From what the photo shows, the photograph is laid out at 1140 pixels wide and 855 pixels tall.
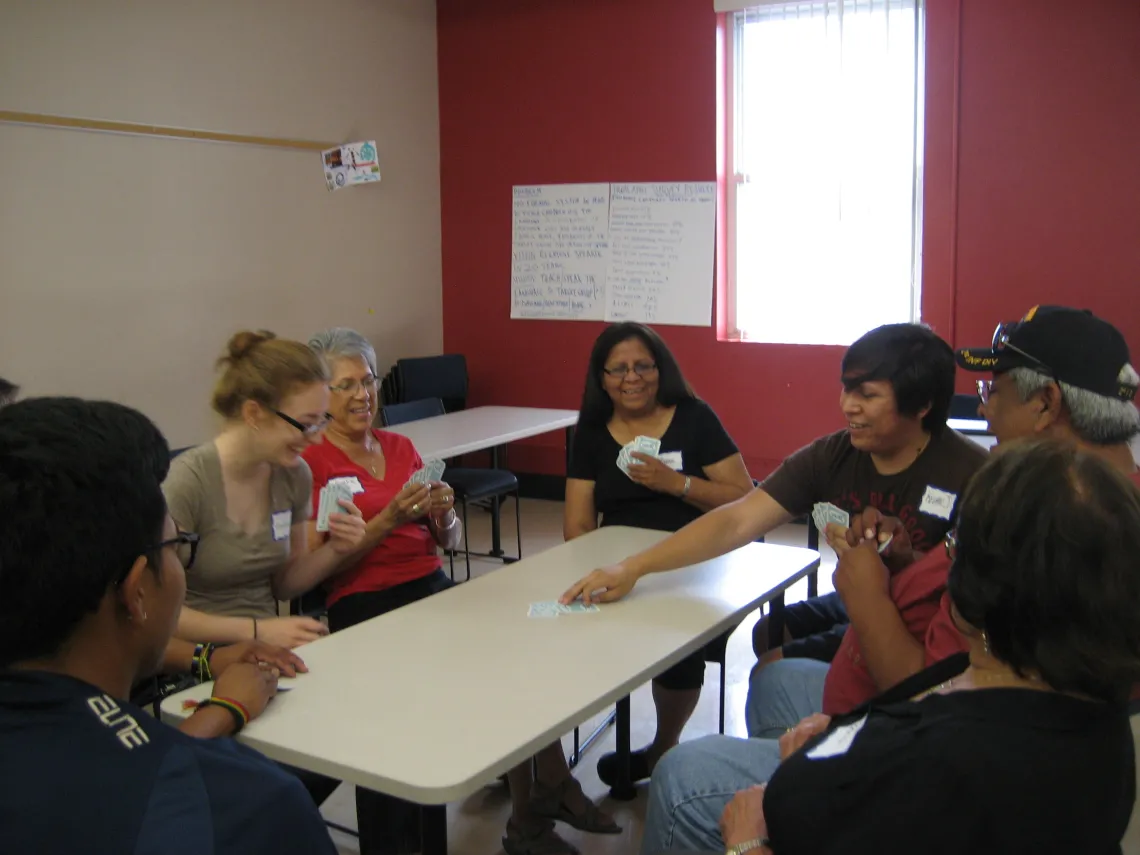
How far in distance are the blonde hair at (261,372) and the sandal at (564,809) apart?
3.88ft

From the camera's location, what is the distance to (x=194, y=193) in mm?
5125

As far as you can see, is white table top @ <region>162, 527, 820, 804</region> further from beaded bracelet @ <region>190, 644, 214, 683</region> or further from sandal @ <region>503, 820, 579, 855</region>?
sandal @ <region>503, 820, 579, 855</region>

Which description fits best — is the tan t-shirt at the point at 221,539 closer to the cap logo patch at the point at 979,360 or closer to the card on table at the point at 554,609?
the card on table at the point at 554,609

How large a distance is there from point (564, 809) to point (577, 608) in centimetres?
75

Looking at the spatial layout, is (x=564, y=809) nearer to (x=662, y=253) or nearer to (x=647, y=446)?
(x=647, y=446)

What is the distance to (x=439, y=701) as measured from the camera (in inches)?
67.8

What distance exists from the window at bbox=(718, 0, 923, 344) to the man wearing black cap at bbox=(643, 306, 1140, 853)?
129 inches

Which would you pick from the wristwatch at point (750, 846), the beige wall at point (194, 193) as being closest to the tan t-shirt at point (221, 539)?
the wristwatch at point (750, 846)

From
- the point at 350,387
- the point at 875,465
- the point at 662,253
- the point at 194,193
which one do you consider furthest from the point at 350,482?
the point at 662,253

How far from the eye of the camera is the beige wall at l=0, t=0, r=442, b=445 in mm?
4438

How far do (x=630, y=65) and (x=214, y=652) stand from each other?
5.06 m

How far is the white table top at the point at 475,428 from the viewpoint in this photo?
170 inches

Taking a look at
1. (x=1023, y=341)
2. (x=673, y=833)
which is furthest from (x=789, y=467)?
(x=673, y=833)

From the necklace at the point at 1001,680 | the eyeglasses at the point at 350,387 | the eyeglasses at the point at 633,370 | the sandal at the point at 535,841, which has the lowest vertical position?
the sandal at the point at 535,841
